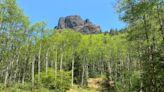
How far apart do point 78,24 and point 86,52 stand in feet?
227

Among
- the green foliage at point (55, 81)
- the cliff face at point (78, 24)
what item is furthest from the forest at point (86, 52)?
the cliff face at point (78, 24)

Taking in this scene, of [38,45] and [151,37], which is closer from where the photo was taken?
[151,37]

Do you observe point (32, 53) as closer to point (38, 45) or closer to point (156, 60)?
point (38, 45)

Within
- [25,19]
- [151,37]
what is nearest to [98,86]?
[25,19]

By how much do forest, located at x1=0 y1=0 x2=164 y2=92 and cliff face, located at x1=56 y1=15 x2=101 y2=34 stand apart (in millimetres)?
51186

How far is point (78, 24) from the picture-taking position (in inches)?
5108

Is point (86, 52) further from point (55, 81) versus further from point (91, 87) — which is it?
point (55, 81)

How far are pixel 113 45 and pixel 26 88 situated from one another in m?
22.7

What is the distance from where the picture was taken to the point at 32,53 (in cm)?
5634

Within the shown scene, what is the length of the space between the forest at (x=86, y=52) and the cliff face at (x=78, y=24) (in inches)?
2015

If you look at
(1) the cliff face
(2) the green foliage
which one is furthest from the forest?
(1) the cliff face

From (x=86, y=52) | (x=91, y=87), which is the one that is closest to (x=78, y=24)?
(x=86, y=52)

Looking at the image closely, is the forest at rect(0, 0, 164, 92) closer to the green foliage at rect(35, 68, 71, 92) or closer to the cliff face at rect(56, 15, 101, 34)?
the green foliage at rect(35, 68, 71, 92)

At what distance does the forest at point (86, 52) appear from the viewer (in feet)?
65.7
